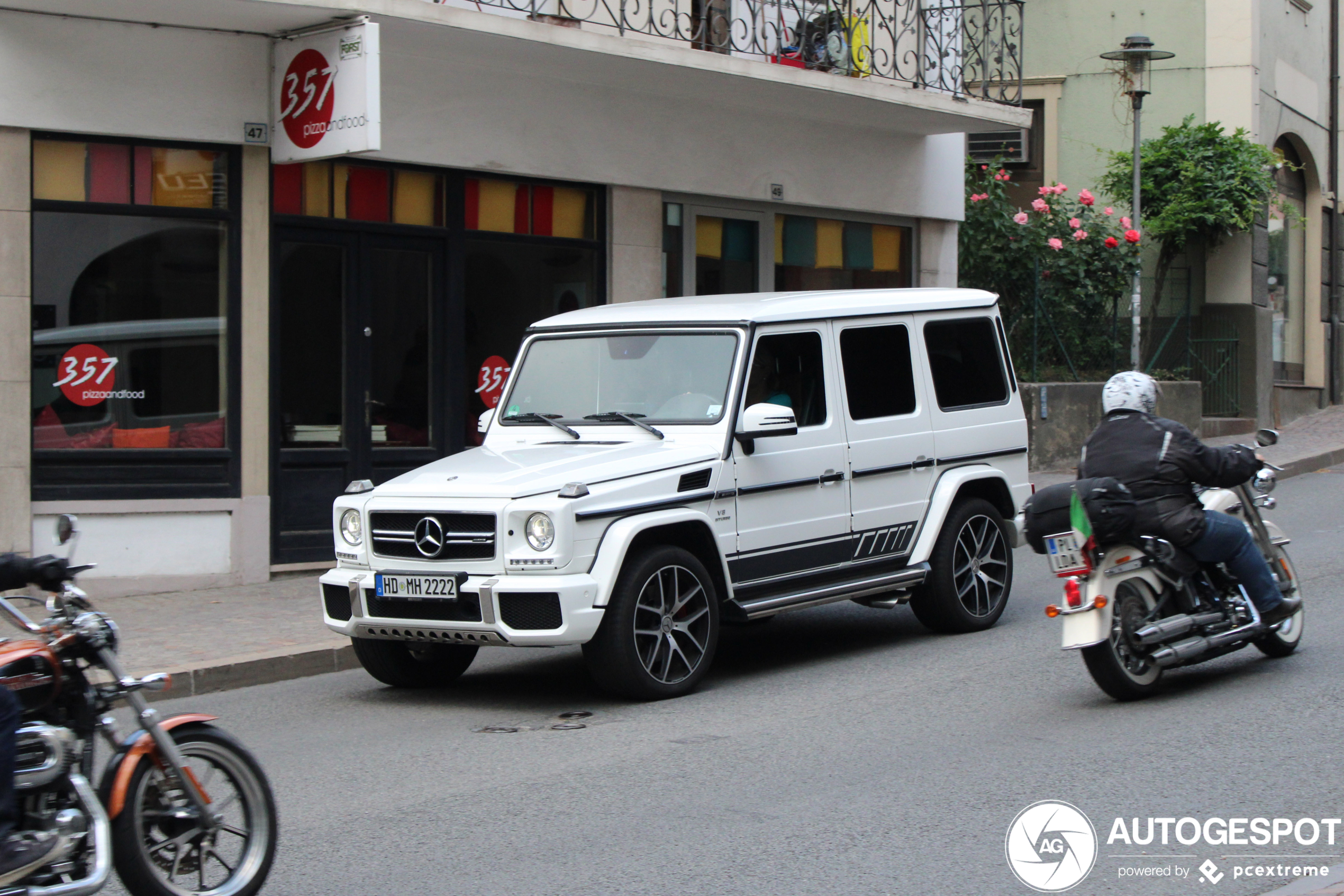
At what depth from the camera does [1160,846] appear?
515 centimetres

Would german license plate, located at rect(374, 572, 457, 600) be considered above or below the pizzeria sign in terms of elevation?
below

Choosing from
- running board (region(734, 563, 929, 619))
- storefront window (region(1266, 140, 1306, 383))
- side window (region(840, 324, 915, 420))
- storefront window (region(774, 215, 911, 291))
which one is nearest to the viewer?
running board (region(734, 563, 929, 619))

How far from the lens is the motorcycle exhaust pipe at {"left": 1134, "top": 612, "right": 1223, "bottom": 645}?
7.14m

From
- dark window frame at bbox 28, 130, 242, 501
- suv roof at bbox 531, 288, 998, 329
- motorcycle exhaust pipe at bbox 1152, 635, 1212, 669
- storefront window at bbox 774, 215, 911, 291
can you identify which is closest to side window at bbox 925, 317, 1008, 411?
suv roof at bbox 531, 288, 998, 329

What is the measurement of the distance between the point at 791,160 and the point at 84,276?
7512mm

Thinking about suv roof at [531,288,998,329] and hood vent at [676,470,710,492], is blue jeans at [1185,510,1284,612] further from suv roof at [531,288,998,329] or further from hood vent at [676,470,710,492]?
suv roof at [531,288,998,329]

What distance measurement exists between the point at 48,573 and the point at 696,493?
4.03 metres

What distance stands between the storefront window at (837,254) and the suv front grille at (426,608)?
29.1 ft

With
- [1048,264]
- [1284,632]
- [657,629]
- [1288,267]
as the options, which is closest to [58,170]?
→ [657,629]

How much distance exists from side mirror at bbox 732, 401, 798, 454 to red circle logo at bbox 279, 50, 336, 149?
4.86 m

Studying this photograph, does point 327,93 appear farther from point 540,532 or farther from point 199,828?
point 199,828

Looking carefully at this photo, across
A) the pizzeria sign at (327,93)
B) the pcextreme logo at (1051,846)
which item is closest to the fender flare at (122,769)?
the pcextreme logo at (1051,846)

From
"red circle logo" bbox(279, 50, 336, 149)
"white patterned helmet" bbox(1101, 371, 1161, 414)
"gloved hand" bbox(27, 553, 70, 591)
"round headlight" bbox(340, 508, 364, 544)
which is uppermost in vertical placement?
"red circle logo" bbox(279, 50, 336, 149)

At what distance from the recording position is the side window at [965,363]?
9.65 meters
